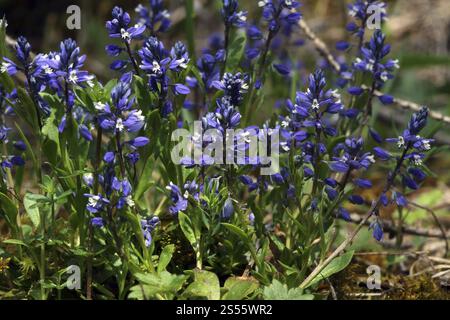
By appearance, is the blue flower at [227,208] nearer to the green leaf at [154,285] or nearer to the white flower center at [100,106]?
the green leaf at [154,285]

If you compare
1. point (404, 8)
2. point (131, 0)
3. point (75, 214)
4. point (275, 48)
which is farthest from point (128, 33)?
point (404, 8)

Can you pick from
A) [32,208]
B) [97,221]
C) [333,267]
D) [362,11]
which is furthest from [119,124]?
[362,11]

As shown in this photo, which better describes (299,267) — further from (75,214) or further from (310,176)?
(75,214)

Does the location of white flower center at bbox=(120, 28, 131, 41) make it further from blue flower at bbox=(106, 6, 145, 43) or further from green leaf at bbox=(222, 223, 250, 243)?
green leaf at bbox=(222, 223, 250, 243)

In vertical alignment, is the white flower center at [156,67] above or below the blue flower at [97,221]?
above

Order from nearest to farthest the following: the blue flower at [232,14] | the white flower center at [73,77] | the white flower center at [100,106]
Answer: the white flower center at [100,106] → the white flower center at [73,77] → the blue flower at [232,14]

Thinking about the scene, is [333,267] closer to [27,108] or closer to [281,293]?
[281,293]

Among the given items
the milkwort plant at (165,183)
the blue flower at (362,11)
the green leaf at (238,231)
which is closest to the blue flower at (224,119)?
the milkwort plant at (165,183)

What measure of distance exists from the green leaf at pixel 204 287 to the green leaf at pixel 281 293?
229 mm

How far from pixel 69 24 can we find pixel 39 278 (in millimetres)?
1367

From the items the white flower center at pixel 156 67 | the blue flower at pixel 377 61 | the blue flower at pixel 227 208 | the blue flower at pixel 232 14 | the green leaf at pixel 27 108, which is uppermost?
the blue flower at pixel 232 14

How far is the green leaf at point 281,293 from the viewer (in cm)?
279

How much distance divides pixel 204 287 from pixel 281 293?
0.34 metres

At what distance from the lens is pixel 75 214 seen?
10.1 ft
